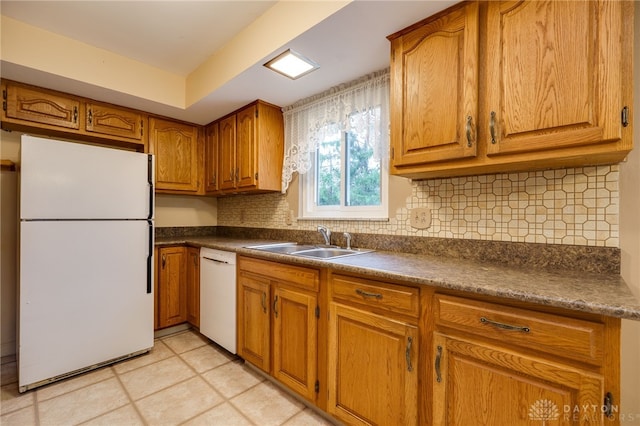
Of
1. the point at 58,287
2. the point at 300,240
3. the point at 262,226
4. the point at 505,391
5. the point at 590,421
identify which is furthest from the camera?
the point at 262,226

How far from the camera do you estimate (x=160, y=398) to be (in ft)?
5.52

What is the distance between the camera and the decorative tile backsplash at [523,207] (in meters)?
1.17

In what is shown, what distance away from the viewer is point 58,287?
1.83m

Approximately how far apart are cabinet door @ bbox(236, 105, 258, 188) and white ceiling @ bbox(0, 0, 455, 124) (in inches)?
7.4

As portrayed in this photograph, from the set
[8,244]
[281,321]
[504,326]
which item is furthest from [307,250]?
[8,244]

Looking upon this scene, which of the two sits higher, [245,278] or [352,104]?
[352,104]

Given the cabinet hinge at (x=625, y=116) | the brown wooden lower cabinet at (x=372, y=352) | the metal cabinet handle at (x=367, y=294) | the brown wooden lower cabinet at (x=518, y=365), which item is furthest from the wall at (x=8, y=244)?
the cabinet hinge at (x=625, y=116)

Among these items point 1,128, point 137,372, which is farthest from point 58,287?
point 1,128

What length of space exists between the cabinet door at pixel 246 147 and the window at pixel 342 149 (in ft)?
0.93

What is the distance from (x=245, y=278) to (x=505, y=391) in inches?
60.9

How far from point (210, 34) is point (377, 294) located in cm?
201

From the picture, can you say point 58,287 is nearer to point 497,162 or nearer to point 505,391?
point 505,391

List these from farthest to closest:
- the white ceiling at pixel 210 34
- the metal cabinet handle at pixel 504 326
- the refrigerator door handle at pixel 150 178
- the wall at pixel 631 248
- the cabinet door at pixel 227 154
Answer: the cabinet door at pixel 227 154 < the refrigerator door handle at pixel 150 178 < the white ceiling at pixel 210 34 < the wall at pixel 631 248 < the metal cabinet handle at pixel 504 326

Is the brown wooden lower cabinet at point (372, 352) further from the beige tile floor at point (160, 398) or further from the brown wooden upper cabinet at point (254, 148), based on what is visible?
the brown wooden upper cabinet at point (254, 148)
